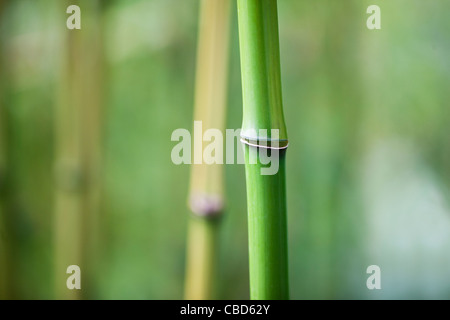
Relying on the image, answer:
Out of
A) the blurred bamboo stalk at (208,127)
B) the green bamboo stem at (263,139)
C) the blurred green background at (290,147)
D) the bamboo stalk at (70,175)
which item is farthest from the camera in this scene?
the blurred green background at (290,147)

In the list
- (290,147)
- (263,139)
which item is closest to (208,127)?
(263,139)

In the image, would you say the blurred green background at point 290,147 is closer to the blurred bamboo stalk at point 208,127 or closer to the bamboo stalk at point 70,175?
the bamboo stalk at point 70,175

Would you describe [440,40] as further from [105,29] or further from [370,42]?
[105,29]

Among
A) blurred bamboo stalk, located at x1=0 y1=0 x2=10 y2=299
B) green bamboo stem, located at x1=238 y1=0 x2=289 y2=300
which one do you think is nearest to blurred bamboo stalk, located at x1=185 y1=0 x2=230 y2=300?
green bamboo stem, located at x1=238 y1=0 x2=289 y2=300

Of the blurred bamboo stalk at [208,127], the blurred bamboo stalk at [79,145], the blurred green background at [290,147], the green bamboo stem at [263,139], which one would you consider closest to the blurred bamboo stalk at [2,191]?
the blurred green background at [290,147]

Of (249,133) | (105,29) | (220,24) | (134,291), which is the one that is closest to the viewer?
(249,133)

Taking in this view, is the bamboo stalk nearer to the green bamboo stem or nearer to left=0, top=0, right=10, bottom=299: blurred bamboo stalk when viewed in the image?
left=0, top=0, right=10, bottom=299: blurred bamboo stalk
